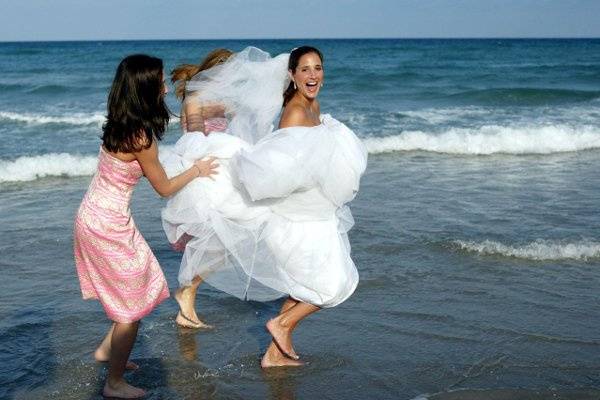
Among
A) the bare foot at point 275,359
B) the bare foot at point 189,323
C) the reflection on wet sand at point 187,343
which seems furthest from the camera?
the bare foot at point 189,323

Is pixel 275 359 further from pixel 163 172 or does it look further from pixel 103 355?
pixel 163 172

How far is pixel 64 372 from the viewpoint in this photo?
4547 millimetres

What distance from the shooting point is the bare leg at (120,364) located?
160 inches

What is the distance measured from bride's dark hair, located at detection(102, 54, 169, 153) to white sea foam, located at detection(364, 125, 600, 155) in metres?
10.2

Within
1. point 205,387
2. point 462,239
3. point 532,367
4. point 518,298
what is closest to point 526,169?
point 462,239

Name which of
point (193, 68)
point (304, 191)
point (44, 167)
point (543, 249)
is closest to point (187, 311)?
point (304, 191)

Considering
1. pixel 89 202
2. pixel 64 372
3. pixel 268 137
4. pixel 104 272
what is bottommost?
pixel 64 372

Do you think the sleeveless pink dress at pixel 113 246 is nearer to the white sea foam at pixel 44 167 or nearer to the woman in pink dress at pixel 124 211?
the woman in pink dress at pixel 124 211

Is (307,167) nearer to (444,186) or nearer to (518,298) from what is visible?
(518,298)

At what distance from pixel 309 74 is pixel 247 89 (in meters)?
0.60

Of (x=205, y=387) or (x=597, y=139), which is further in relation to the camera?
(x=597, y=139)

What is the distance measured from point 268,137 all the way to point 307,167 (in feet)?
0.97

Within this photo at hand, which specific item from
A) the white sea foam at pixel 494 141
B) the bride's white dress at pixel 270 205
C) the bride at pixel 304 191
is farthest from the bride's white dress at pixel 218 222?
the white sea foam at pixel 494 141

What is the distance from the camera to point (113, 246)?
155 inches
